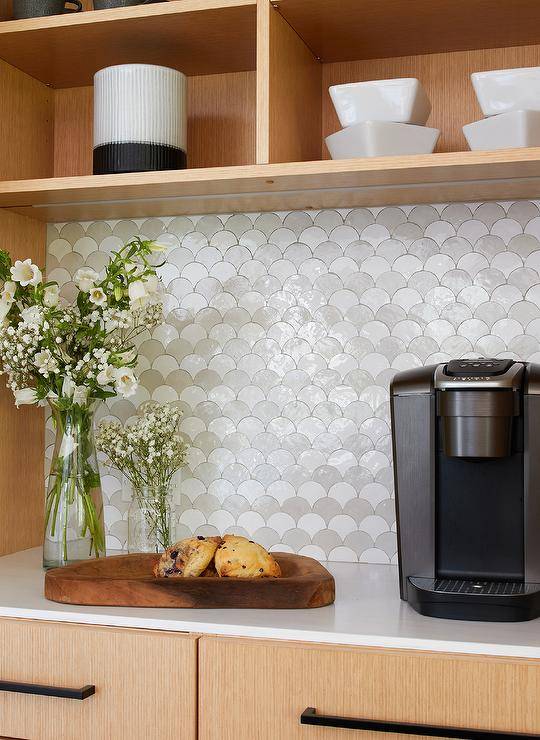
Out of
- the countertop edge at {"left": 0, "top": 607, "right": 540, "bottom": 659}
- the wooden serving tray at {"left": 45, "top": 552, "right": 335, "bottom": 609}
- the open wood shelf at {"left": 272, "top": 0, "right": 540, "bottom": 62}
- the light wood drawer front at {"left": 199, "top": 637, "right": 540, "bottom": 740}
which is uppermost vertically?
the open wood shelf at {"left": 272, "top": 0, "right": 540, "bottom": 62}

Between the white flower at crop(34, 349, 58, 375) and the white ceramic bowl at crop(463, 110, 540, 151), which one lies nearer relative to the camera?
the white ceramic bowl at crop(463, 110, 540, 151)

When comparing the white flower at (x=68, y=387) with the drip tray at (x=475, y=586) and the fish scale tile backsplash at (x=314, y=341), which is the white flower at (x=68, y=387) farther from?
the drip tray at (x=475, y=586)

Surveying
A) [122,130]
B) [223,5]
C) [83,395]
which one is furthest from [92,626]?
[223,5]

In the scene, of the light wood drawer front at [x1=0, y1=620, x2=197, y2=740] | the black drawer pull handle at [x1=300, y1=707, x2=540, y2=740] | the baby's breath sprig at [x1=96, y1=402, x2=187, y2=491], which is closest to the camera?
the black drawer pull handle at [x1=300, y1=707, x2=540, y2=740]

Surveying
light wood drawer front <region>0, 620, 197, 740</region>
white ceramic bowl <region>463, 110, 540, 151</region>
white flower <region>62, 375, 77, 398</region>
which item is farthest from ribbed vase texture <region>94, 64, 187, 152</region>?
light wood drawer front <region>0, 620, 197, 740</region>

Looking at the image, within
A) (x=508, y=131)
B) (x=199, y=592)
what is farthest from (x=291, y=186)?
(x=199, y=592)

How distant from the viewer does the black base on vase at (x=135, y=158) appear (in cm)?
170

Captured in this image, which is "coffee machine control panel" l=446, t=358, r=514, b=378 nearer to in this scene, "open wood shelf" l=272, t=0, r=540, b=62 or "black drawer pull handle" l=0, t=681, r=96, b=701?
"open wood shelf" l=272, t=0, r=540, b=62

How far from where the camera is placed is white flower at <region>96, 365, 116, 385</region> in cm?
169

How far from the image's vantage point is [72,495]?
171cm

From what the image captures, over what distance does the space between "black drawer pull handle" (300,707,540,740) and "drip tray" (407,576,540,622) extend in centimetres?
19

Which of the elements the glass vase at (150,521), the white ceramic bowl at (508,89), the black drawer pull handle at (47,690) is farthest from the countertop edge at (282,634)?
the white ceramic bowl at (508,89)

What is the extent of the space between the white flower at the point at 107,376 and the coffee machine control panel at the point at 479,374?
24.4 inches

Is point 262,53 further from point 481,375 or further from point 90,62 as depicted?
point 481,375
